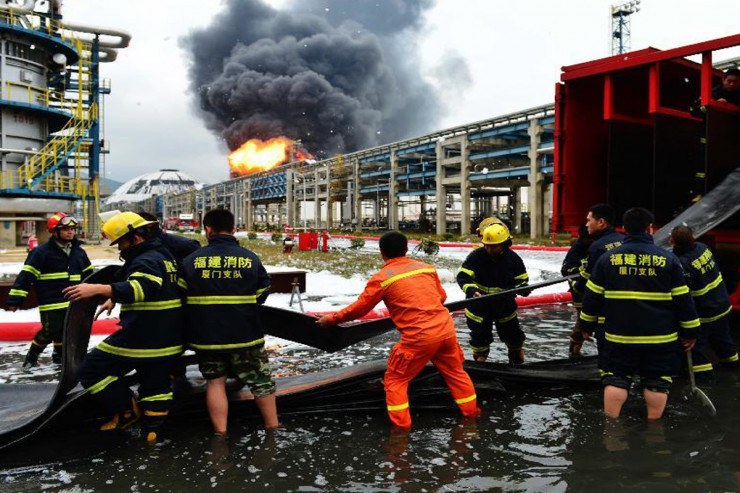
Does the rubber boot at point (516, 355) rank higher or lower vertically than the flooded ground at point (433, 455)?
higher

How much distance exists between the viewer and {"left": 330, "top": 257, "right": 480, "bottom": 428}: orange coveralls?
4.00 metres

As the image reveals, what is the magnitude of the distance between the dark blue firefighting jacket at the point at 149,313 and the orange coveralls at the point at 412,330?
1.18 metres

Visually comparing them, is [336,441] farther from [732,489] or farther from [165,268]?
[732,489]

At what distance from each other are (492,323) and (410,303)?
180 cm

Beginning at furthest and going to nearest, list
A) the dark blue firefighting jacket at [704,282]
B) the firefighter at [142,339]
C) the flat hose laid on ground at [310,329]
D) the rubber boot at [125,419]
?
the dark blue firefighting jacket at [704,282] < the flat hose laid on ground at [310,329] < the rubber boot at [125,419] < the firefighter at [142,339]

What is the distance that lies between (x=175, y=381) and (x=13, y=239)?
2514 cm

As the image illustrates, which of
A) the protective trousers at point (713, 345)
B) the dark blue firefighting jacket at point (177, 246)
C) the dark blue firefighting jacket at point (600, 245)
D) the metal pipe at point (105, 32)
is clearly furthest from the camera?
the metal pipe at point (105, 32)

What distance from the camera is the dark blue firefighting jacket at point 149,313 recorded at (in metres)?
3.59

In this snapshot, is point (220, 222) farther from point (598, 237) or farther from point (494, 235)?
point (598, 237)

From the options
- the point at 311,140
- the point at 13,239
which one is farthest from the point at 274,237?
the point at 311,140

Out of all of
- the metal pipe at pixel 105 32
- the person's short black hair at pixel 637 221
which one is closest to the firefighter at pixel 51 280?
the person's short black hair at pixel 637 221

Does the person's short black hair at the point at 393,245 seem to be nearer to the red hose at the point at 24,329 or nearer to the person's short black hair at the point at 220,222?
the person's short black hair at the point at 220,222

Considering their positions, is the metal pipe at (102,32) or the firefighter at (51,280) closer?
the firefighter at (51,280)

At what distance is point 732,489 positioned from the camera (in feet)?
9.61
